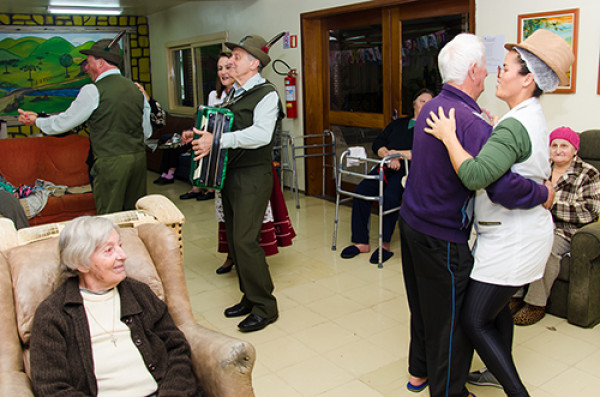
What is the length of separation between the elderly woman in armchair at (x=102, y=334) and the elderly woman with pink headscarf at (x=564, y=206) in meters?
2.18

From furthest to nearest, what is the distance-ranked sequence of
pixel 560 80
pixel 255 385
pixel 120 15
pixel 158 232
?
pixel 120 15 < pixel 255 385 < pixel 158 232 < pixel 560 80

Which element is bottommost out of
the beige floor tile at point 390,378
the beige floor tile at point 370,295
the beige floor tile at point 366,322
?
the beige floor tile at point 390,378

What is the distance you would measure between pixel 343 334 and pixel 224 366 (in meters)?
1.53

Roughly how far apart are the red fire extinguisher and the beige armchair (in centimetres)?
456

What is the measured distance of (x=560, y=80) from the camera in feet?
6.93

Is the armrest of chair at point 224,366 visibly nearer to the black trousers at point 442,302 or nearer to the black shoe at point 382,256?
the black trousers at point 442,302

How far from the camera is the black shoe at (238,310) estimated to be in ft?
11.7

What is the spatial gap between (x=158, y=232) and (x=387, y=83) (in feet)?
13.0

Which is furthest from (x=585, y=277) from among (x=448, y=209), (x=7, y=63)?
(x=7, y=63)

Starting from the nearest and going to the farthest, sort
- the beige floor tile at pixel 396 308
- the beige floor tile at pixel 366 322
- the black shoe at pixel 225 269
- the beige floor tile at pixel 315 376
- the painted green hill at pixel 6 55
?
the beige floor tile at pixel 315 376, the beige floor tile at pixel 366 322, the beige floor tile at pixel 396 308, the black shoe at pixel 225 269, the painted green hill at pixel 6 55

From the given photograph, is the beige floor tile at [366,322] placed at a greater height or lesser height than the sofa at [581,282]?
lesser

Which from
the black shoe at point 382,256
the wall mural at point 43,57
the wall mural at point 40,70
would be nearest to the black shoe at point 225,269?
the black shoe at point 382,256

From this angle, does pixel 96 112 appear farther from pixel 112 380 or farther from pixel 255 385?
pixel 112 380

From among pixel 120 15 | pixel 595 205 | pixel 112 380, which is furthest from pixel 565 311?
pixel 120 15
